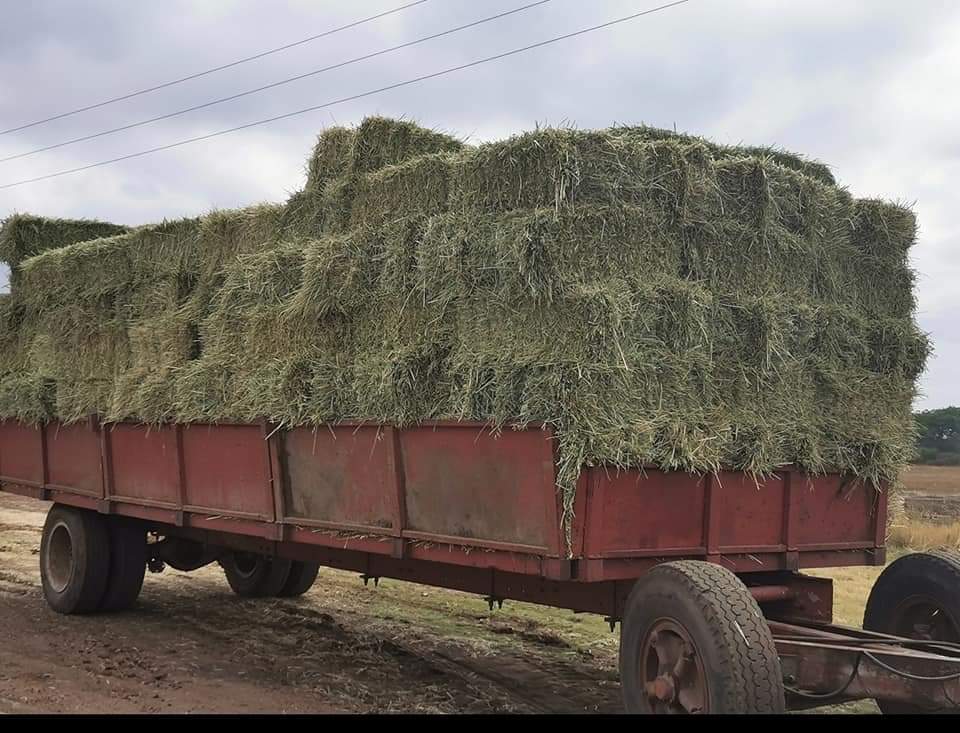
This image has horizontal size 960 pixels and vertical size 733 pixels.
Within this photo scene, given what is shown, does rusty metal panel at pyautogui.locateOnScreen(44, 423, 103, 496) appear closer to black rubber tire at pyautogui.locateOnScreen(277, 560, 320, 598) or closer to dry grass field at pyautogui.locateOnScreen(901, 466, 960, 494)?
black rubber tire at pyautogui.locateOnScreen(277, 560, 320, 598)

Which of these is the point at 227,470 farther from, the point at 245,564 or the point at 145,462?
the point at 245,564

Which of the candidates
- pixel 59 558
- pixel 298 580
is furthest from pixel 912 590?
pixel 59 558

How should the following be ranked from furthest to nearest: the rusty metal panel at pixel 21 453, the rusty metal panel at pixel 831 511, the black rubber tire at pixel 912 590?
the rusty metal panel at pixel 21 453
the rusty metal panel at pixel 831 511
the black rubber tire at pixel 912 590

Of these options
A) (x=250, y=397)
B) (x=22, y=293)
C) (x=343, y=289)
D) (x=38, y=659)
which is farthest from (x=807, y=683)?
(x=22, y=293)

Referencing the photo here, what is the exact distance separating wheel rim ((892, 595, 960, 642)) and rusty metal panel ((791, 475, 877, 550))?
47 centimetres

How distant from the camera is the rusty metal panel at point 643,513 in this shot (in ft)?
15.7

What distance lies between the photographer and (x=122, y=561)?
9.10 m

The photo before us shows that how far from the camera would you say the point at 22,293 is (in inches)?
394

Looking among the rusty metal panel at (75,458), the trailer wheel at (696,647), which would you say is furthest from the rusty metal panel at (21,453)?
the trailer wheel at (696,647)

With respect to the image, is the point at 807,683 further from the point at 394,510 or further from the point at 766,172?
the point at 766,172

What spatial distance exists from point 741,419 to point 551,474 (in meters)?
1.19

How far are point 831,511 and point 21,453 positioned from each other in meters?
8.12

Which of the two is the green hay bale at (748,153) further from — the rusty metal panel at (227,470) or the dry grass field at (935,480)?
the dry grass field at (935,480)

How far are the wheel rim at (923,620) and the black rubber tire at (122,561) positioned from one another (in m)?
6.66
